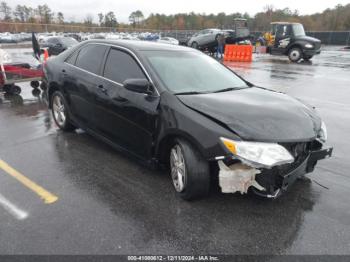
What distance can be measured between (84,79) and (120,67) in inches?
31.8

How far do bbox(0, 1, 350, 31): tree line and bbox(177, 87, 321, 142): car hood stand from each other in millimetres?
65040

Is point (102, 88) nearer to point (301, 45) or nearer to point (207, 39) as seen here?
point (301, 45)

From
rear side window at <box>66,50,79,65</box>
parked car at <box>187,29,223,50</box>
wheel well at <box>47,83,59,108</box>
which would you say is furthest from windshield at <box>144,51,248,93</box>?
parked car at <box>187,29,223,50</box>

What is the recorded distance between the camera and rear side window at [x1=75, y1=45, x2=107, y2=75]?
458cm

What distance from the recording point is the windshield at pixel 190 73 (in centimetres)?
376

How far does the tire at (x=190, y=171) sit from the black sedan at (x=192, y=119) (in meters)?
0.01

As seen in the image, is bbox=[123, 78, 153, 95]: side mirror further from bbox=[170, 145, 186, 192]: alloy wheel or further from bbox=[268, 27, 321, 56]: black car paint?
bbox=[268, 27, 321, 56]: black car paint

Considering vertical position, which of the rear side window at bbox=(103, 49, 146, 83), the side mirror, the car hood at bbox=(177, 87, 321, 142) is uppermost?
the rear side window at bbox=(103, 49, 146, 83)

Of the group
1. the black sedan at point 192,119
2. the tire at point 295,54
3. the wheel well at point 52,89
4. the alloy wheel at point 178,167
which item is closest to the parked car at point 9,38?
the tire at point 295,54

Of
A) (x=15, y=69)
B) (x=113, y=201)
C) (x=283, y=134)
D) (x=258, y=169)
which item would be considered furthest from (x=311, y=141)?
(x=15, y=69)

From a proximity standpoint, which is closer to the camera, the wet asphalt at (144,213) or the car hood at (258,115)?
the wet asphalt at (144,213)

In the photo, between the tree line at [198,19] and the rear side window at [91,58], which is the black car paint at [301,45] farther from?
the tree line at [198,19]

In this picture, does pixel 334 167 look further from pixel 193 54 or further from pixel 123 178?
pixel 123 178

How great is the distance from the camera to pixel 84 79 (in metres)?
4.68
